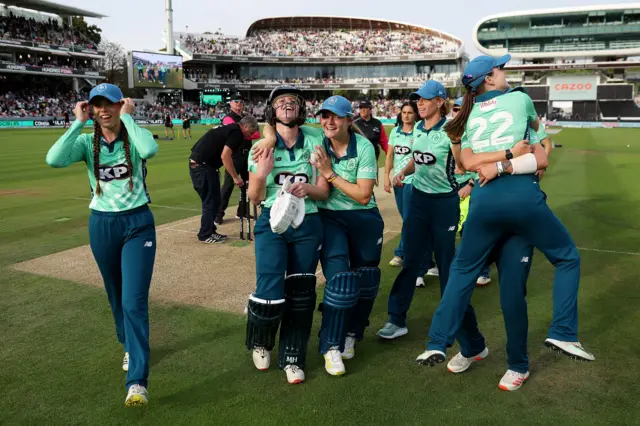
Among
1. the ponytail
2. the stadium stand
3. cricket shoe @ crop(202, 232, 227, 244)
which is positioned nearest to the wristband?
the ponytail

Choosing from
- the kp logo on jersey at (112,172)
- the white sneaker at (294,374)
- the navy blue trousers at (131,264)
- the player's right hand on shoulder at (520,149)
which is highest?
the player's right hand on shoulder at (520,149)

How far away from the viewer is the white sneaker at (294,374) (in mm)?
3812

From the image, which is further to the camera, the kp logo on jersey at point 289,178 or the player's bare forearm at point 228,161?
the player's bare forearm at point 228,161

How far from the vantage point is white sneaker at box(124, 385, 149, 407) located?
3.49 meters

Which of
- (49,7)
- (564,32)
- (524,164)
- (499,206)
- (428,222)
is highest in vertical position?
(564,32)

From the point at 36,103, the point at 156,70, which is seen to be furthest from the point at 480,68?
the point at 156,70

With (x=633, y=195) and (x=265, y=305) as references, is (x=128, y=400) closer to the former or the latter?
(x=265, y=305)

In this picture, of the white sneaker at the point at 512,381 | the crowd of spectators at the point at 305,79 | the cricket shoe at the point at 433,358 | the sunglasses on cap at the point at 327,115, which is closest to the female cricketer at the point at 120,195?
the sunglasses on cap at the point at 327,115

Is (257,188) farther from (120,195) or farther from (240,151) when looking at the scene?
(240,151)

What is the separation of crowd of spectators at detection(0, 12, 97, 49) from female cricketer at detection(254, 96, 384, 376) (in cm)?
5960

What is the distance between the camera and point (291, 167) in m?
3.90

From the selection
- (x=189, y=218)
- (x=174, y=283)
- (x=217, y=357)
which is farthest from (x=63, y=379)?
(x=189, y=218)

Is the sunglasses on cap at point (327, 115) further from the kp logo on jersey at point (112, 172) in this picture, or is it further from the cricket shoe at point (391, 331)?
the cricket shoe at point (391, 331)

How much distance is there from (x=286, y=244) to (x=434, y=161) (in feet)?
6.18
